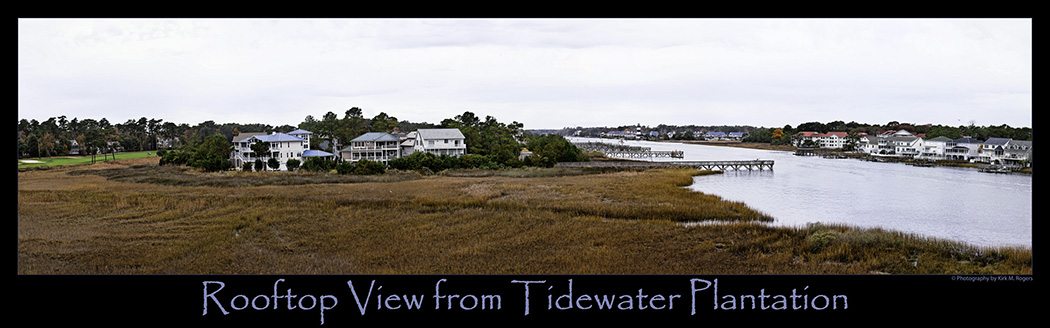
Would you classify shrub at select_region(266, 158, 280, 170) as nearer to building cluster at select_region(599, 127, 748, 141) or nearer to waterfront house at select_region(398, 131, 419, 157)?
waterfront house at select_region(398, 131, 419, 157)

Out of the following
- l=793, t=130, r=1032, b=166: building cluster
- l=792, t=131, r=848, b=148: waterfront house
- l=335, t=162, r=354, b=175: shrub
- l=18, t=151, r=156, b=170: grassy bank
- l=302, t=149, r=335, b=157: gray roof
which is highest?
l=792, t=131, r=848, b=148: waterfront house

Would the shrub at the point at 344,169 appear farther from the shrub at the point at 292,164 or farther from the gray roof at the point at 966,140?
the gray roof at the point at 966,140

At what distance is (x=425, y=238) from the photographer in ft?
23.7

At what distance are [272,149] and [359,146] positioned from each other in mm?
4469

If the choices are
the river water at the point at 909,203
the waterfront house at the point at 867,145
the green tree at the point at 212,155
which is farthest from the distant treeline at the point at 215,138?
the waterfront house at the point at 867,145

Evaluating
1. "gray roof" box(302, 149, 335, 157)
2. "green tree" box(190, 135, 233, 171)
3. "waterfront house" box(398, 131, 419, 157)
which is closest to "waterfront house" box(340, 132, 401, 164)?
"waterfront house" box(398, 131, 419, 157)

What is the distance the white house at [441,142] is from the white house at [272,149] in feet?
19.4

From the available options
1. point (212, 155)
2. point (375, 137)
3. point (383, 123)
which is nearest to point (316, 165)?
point (212, 155)

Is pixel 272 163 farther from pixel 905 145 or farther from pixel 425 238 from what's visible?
pixel 905 145

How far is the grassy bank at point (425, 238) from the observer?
5.77 m

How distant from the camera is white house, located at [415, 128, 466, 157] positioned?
1046 inches
